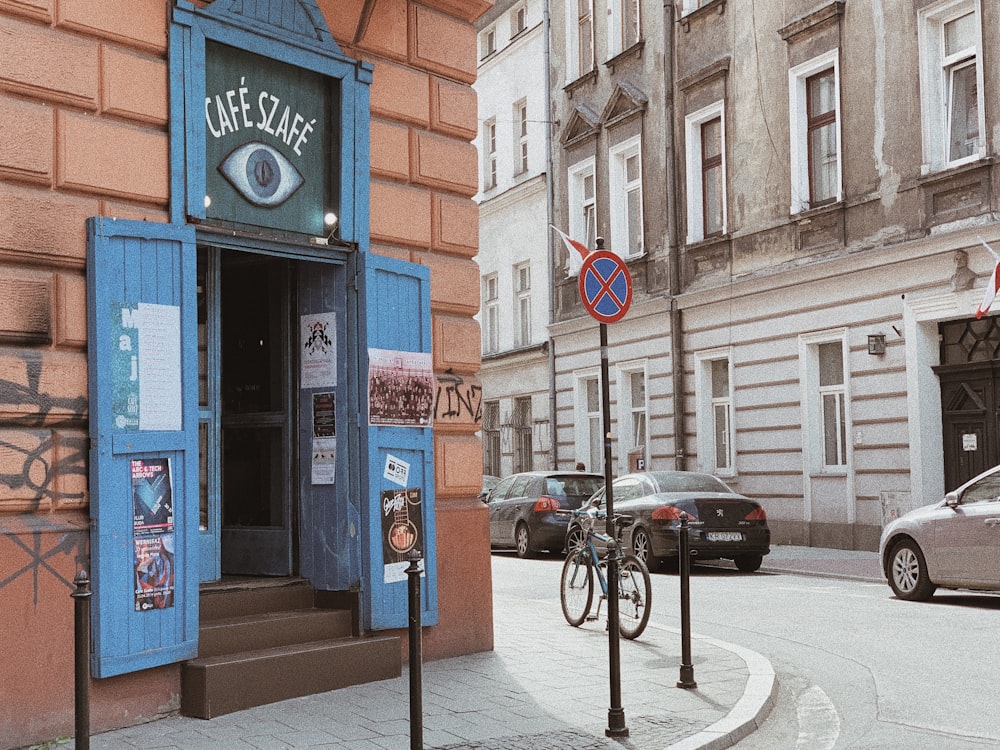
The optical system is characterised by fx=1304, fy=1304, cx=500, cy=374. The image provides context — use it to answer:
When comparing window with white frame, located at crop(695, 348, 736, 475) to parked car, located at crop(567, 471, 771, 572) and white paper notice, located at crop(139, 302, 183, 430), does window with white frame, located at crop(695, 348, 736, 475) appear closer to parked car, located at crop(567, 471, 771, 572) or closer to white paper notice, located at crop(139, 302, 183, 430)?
parked car, located at crop(567, 471, 771, 572)

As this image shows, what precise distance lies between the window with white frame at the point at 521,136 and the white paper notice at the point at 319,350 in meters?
23.2

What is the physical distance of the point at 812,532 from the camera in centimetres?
2109

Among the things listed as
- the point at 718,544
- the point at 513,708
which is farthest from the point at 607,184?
the point at 513,708

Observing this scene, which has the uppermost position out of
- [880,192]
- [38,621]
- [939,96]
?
[939,96]

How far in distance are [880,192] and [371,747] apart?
15.3 metres

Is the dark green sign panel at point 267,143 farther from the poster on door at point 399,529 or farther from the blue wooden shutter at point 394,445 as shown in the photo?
the poster on door at point 399,529

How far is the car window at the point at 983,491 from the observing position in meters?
12.8

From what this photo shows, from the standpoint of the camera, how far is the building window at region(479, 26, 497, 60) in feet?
111

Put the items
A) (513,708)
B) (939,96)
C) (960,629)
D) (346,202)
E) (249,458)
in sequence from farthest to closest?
(939,96), (960,629), (249,458), (346,202), (513,708)

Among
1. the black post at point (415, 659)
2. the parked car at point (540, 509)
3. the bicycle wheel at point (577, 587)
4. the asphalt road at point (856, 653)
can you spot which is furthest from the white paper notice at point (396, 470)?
the parked car at point (540, 509)

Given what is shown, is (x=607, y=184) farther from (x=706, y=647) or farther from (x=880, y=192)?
(x=706, y=647)

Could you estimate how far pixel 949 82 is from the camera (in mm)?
18672

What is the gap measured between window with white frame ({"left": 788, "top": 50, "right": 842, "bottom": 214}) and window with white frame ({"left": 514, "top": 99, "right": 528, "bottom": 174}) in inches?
439

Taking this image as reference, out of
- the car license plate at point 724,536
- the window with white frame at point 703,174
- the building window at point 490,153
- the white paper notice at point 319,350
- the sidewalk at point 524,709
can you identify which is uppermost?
the building window at point 490,153
